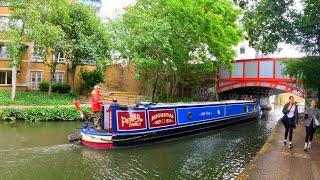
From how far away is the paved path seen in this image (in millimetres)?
9359

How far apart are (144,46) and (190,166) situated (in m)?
15.6

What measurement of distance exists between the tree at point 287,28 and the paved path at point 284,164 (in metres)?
3.69

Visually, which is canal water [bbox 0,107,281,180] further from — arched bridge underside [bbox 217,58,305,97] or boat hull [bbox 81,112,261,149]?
arched bridge underside [bbox 217,58,305,97]

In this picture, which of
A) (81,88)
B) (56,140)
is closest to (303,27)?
(56,140)

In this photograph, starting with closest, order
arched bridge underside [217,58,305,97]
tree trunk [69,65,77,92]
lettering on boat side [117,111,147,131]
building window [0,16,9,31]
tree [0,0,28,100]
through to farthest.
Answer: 1. lettering on boat side [117,111,147,131]
2. tree [0,0,28,100]
3. building window [0,16,9,31]
4. tree trunk [69,65,77,92]
5. arched bridge underside [217,58,305,97]

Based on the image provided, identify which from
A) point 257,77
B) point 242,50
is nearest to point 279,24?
point 257,77

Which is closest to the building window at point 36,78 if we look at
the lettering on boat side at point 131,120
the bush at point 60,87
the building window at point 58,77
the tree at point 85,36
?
the building window at point 58,77

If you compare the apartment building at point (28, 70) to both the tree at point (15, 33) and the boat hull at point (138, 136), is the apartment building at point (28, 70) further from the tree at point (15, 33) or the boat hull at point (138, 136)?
the boat hull at point (138, 136)

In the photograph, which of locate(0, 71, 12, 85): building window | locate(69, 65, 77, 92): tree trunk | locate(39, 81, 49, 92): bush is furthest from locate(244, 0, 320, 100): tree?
locate(0, 71, 12, 85): building window

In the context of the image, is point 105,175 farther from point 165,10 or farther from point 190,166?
point 165,10

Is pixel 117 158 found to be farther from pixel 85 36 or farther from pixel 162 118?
pixel 85 36

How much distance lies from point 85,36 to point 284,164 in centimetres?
1965

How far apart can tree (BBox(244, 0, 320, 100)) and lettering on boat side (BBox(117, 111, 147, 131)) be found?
17.0 ft

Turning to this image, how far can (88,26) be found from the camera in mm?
27703
